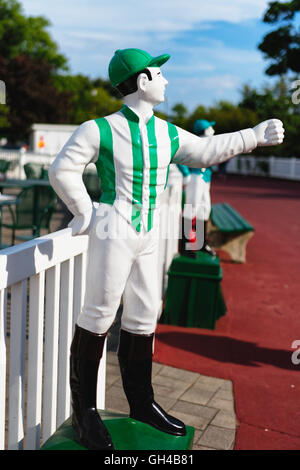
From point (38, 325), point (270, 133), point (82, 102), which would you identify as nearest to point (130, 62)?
point (270, 133)

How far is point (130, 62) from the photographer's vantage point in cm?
223

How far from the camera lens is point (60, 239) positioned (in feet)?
8.34

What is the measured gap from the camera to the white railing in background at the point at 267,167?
28217 mm

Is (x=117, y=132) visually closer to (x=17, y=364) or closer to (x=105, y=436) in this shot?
(x=17, y=364)

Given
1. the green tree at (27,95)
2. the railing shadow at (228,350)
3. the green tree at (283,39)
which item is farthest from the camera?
the green tree at (27,95)

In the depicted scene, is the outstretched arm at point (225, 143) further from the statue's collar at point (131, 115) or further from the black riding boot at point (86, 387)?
the black riding boot at point (86, 387)

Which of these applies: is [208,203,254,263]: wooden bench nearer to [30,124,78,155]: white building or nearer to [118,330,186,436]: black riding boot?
[118,330,186,436]: black riding boot

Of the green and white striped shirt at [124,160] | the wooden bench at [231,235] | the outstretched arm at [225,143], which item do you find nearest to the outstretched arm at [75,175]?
the green and white striped shirt at [124,160]

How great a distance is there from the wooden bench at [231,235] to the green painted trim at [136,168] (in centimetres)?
542

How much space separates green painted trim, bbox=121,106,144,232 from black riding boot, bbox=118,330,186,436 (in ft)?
1.77

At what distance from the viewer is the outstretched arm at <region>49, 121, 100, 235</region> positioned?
7.04ft

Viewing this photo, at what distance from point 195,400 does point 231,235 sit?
4.48 meters
